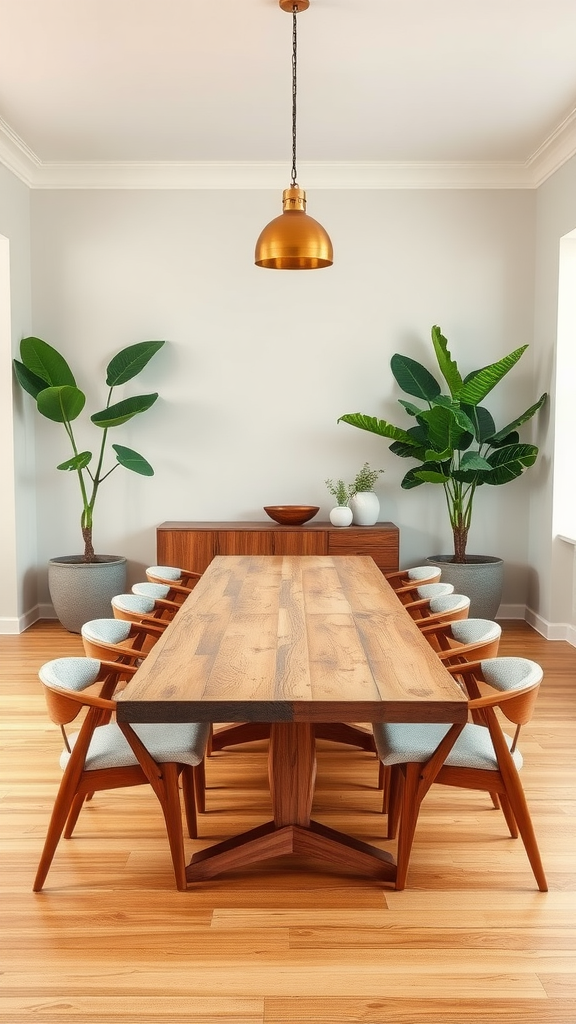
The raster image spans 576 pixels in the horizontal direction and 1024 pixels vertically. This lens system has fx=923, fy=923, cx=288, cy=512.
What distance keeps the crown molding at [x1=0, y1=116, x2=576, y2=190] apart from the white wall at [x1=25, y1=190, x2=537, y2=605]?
0.07m

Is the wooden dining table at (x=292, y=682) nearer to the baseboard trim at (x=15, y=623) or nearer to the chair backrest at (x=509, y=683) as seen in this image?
the chair backrest at (x=509, y=683)

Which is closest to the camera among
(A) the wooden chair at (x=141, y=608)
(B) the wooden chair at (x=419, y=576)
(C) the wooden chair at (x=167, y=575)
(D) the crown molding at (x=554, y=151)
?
(A) the wooden chair at (x=141, y=608)

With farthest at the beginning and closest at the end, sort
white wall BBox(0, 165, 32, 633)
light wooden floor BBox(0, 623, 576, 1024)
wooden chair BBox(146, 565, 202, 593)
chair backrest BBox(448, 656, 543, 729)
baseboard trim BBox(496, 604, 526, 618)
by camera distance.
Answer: baseboard trim BBox(496, 604, 526, 618)
white wall BBox(0, 165, 32, 633)
wooden chair BBox(146, 565, 202, 593)
chair backrest BBox(448, 656, 543, 729)
light wooden floor BBox(0, 623, 576, 1024)

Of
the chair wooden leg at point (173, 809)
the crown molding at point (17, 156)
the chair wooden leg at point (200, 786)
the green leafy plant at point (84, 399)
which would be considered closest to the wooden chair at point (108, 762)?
the chair wooden leg at point (173, 809)

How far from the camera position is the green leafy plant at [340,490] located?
6.46 metres

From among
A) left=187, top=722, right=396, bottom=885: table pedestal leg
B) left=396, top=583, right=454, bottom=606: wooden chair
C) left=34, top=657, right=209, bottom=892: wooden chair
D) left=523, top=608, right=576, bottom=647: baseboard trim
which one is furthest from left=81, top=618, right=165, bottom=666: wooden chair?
left=523, top=608, right=576, bottom=647: baseboard trim

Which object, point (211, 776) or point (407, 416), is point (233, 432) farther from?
point (211, 776)

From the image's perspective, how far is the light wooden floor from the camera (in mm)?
2203

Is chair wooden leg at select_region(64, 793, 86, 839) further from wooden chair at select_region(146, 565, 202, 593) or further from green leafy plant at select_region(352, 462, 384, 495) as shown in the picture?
green leafy plant at select_region(352, 462, 384, 495)

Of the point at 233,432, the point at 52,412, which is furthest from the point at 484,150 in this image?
the point at 52,412

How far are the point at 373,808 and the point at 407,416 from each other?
3.75 m

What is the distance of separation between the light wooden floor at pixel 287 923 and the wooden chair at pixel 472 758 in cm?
21

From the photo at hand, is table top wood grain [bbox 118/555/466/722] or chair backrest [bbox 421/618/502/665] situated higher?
table top wood grain [bbox 118/555/466/722]

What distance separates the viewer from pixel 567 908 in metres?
2.66
